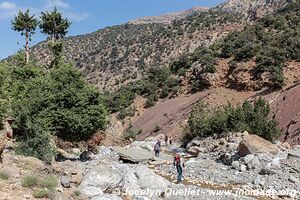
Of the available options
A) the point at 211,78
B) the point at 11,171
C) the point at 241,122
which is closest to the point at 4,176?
the point at 11,171

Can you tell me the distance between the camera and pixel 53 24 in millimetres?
43906

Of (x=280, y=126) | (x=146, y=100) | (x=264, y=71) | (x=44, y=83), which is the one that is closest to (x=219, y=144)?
(x=280, y=126)

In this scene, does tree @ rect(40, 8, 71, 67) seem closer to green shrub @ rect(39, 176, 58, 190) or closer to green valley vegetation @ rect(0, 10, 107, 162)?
green valley vegetation @ rect(0, 10, 107, 162)

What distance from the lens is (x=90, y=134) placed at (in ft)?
84.8

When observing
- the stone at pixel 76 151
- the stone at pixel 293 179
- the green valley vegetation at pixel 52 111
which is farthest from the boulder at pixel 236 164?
the stone at pixel 76 151

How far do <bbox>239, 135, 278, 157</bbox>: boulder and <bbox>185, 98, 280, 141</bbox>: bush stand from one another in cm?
565

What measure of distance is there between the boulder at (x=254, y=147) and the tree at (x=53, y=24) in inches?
1010

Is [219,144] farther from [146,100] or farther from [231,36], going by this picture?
[231,36]

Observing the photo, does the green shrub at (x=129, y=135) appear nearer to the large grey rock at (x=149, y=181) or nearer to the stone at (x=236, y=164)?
the stone at (x=236, y=164)

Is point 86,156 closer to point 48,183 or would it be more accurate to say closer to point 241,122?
point 241,122

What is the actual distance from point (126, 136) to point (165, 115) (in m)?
7.22

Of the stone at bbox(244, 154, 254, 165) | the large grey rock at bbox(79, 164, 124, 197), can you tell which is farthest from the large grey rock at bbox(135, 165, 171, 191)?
the stone at bbox(244, 154, 254, 165)

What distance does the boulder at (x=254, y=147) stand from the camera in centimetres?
2523

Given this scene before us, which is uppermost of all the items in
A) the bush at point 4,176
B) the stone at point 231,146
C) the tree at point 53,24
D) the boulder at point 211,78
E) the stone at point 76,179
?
the tree at point 53,24
